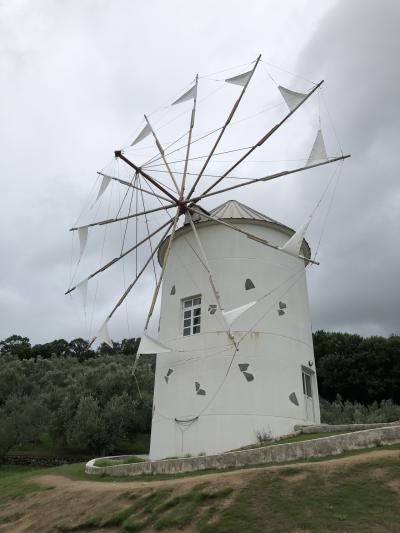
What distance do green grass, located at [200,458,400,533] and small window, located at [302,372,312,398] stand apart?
28.5 ft

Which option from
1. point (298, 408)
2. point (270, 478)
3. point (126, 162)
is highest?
point (126, 162)

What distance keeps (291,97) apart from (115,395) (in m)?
22.0

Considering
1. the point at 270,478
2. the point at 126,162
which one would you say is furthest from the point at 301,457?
the point at 126,162

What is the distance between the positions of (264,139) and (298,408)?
31.4 ft

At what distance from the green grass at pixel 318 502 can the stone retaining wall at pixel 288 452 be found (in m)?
1.17

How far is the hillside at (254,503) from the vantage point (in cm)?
792

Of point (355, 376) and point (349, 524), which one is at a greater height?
point (355, 376)

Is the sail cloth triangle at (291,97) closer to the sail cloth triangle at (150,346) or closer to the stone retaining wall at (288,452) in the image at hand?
the sail cloth triangle at (150,346)

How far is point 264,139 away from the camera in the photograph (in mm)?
17844

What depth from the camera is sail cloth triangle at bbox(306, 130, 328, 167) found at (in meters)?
17.2

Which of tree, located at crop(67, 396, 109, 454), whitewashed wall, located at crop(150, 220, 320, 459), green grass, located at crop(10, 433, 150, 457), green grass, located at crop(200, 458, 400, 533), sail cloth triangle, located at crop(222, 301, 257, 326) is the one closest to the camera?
green grass, located at crop(200, 458, 400, 533)

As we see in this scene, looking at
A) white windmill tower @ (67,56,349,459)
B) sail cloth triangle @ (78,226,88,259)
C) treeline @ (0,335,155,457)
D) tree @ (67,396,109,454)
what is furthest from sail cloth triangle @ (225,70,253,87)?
tree @ (67,396,109,454)

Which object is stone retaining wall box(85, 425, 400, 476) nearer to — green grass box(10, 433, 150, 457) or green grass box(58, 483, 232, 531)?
green grass box(58, 483, 232, 531)

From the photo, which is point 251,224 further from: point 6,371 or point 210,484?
point 6,371
